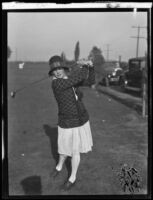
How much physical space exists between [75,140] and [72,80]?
0.71 meters

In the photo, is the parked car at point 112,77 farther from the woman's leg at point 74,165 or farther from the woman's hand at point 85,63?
the woman's leg at point 74,165

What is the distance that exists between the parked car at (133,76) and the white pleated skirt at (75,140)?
776 millimetres

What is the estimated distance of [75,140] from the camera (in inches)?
153

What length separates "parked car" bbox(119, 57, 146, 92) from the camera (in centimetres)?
395

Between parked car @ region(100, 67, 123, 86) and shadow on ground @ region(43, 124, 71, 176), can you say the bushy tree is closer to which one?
parked car @ region(100, 67, 123, 86)

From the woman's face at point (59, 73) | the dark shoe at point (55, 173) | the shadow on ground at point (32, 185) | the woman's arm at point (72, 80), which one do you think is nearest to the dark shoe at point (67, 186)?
the dark shoe at point (55, 173)

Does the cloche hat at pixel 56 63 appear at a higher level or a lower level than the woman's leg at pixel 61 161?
higher

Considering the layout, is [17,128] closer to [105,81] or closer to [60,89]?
[60,89]

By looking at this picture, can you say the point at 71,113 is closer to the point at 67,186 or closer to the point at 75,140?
the point at 75,140

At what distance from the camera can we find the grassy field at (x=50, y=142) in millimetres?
3895

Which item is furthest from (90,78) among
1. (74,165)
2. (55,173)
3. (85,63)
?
(55,173)

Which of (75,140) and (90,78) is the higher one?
(90,78)

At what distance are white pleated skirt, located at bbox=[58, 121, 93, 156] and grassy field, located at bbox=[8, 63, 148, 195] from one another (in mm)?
119

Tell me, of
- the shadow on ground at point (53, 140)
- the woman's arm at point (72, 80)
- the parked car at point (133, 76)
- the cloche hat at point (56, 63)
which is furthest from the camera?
the shadow on ground at point (53, 140)
